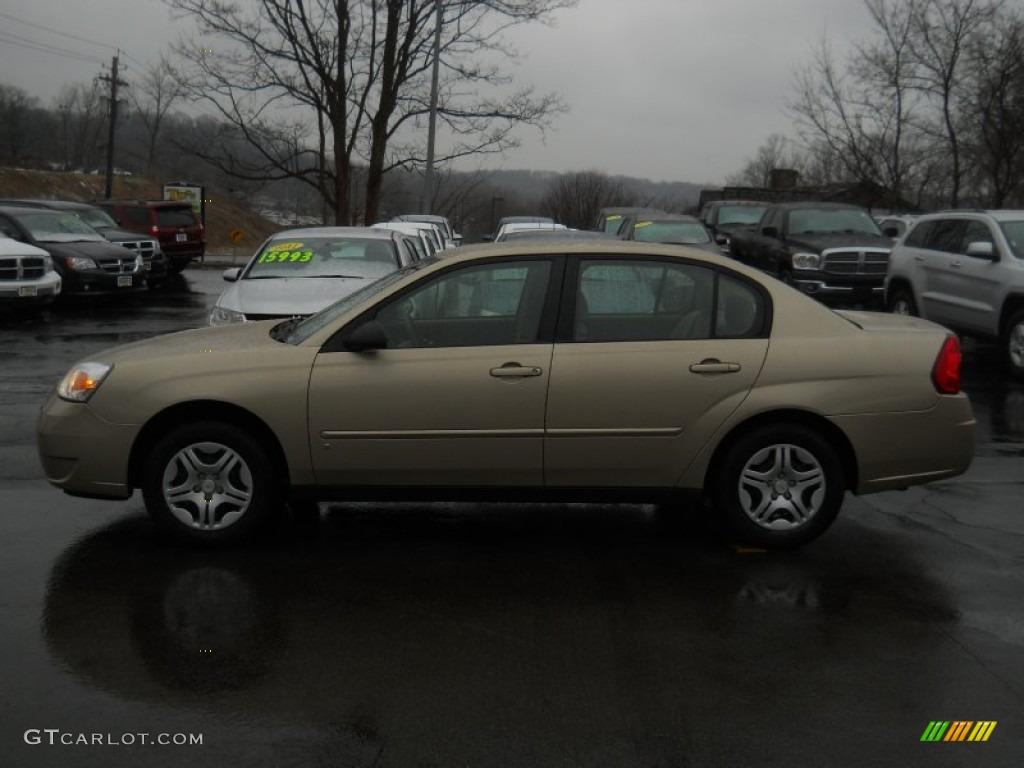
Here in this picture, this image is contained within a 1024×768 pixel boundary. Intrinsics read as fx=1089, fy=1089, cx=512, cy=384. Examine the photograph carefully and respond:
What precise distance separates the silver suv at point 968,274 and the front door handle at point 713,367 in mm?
7428

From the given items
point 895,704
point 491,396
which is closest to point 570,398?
point 491,396

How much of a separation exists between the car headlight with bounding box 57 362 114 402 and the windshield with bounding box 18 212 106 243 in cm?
1450

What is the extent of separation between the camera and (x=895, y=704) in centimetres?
396

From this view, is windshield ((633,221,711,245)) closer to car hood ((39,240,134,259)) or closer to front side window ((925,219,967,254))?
front side window ((925,219,967,254))

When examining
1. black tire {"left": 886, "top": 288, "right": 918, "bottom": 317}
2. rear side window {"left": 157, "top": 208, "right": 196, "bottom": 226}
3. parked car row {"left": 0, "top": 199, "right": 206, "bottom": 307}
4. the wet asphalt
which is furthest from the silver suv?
rear side window {"left": 157, "top": 208, "right": 196, "bottom": 226}

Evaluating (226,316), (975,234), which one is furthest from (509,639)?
(975,234)

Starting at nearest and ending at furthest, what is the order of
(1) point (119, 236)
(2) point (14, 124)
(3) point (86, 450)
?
1. (3) point (86, 450)
2. (1) point (119, 236)
3. (2) point (14, 124)

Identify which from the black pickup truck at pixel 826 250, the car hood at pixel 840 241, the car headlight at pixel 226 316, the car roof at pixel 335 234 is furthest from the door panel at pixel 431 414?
the car hood at pixel 840 241

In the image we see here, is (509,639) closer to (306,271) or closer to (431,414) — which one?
(431,414)

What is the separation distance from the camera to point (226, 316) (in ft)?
31.7

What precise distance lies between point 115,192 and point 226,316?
70.3 metres

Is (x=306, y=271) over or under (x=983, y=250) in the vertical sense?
under

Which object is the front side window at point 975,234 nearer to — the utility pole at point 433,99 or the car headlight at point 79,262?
the car headlight at point 79,262
